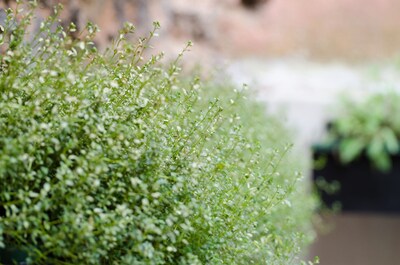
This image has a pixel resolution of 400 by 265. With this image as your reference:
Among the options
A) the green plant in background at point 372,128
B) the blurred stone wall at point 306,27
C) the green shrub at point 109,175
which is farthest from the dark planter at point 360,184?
the green shrub at point 109,175

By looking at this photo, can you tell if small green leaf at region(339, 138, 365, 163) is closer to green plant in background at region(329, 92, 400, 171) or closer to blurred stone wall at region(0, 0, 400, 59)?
green plant in background at region(329, 92, 400, 171)

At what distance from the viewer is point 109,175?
5.25 ft

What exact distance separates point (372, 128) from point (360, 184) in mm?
477

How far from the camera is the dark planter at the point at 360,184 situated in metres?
6.03

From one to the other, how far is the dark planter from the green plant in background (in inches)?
4.1

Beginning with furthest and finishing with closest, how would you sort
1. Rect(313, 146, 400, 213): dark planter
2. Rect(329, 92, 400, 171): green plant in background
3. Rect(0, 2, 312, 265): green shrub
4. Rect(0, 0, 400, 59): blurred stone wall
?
Rect(0, 0, 400, 59): blurred stone wall, Rect(313, 146, 400, 213): dark planter, Rect(329, 92, 400, 171): green plant in background, Rect(0, 2, 312, 265): green shrub

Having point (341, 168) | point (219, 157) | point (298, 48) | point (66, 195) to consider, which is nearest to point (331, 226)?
point (341, 168)

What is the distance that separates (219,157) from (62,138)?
39 cm

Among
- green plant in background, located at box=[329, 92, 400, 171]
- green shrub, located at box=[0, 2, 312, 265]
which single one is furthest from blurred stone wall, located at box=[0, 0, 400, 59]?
green shrub, located at box=[0, 2, 312, 265]

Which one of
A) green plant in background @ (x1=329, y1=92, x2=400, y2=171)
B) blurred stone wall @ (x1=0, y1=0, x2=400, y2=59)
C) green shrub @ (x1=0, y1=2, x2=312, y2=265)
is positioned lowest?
green shrub @ (x1=0, y1=2, x2=312, y2=265)

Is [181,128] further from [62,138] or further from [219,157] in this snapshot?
[62,138]

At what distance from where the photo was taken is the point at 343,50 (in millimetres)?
7043

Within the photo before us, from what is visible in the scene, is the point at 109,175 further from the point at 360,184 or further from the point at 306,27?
the point at 306,27

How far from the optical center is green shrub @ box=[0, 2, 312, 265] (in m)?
1.46
